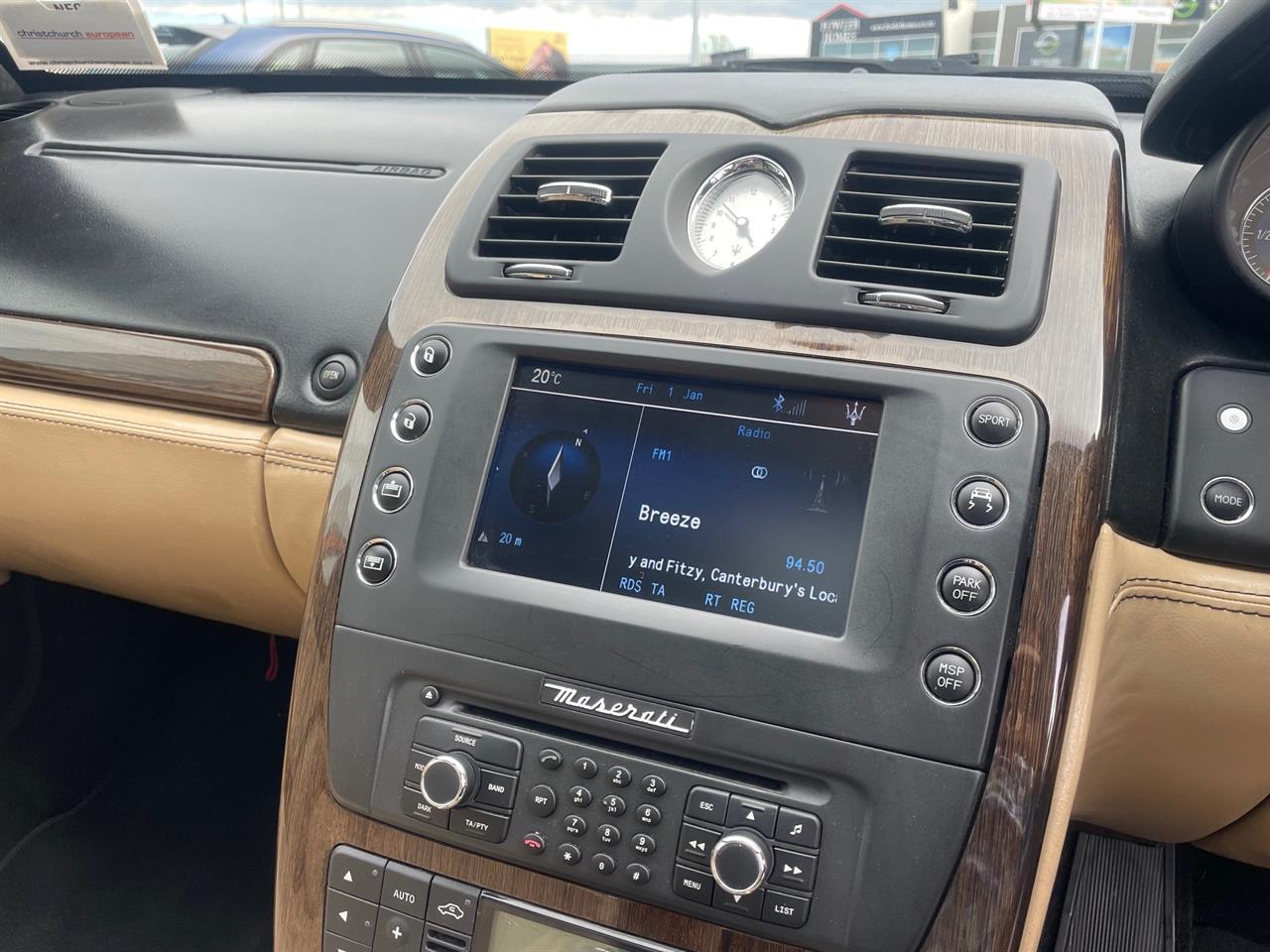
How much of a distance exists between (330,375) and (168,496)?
0.96 ft

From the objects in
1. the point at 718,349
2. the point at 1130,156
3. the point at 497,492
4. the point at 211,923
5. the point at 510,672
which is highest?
the point at 1130,156

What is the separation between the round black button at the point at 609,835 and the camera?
0.74m

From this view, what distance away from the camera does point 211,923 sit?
1.55 meters

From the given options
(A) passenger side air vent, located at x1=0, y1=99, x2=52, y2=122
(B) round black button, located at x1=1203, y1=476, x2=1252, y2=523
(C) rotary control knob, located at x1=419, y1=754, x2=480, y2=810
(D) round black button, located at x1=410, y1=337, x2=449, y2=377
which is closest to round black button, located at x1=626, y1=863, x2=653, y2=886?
(C) rotary control knob, located at x1=419, y1=754, x2=480, y2=810

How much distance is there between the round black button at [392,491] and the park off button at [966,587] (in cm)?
45

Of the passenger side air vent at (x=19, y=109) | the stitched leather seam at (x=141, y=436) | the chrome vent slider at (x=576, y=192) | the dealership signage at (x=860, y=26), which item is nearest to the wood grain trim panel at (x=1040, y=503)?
the chrome vent slider at (x=576, y=192)

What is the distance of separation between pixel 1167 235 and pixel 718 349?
1.62ft

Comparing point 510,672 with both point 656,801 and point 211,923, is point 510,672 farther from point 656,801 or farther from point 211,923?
point 211,923

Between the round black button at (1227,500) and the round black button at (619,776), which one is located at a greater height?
the round black button at (1227,500)

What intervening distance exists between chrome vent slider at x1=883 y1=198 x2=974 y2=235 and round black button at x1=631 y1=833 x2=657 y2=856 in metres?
0.53

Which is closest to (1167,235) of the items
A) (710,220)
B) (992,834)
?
(710,220)

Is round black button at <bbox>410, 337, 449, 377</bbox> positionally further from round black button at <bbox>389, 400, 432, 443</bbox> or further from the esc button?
the esc button

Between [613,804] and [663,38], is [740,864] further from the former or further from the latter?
[663,38]

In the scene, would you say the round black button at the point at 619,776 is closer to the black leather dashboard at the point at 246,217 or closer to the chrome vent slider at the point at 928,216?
the chrome vent slider at the point at 928,216
